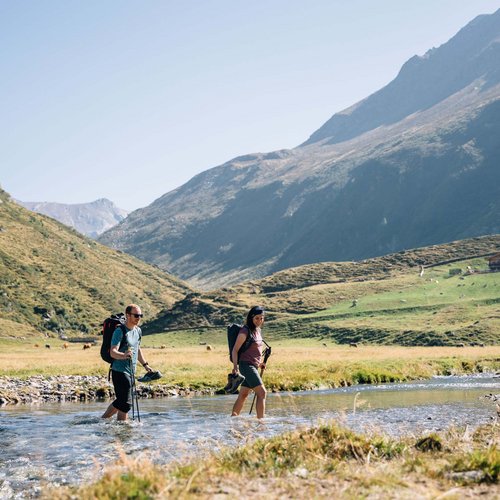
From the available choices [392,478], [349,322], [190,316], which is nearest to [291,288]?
[190,316]

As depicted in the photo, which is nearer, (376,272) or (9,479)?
(9,479)

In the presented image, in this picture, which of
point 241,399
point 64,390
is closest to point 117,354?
point 241,399

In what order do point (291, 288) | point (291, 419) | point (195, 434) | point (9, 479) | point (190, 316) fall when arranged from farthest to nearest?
point (291, 288), point (190, 316), point (291, 419), point (195, 434), point (9, 479)

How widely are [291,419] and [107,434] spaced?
18.3 ft

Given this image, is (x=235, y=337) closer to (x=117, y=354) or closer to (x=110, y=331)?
(x=117, y=354)

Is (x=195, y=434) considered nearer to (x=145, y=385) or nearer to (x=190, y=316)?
(x=145, y=385)

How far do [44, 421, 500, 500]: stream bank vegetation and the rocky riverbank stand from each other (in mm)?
21155

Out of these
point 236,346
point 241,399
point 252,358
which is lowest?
point 241,399

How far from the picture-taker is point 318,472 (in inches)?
369

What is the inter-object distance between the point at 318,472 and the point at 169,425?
35.0 ft

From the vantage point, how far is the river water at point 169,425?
12.5m

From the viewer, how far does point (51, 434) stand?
17.8 meters

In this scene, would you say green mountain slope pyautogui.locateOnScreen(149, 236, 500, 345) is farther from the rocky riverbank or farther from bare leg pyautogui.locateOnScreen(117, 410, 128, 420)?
bare leg pyautogui.locateOnScreen(117, 410, 128, 420)

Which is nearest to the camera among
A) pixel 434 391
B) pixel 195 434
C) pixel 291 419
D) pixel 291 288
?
pixel 195 434
